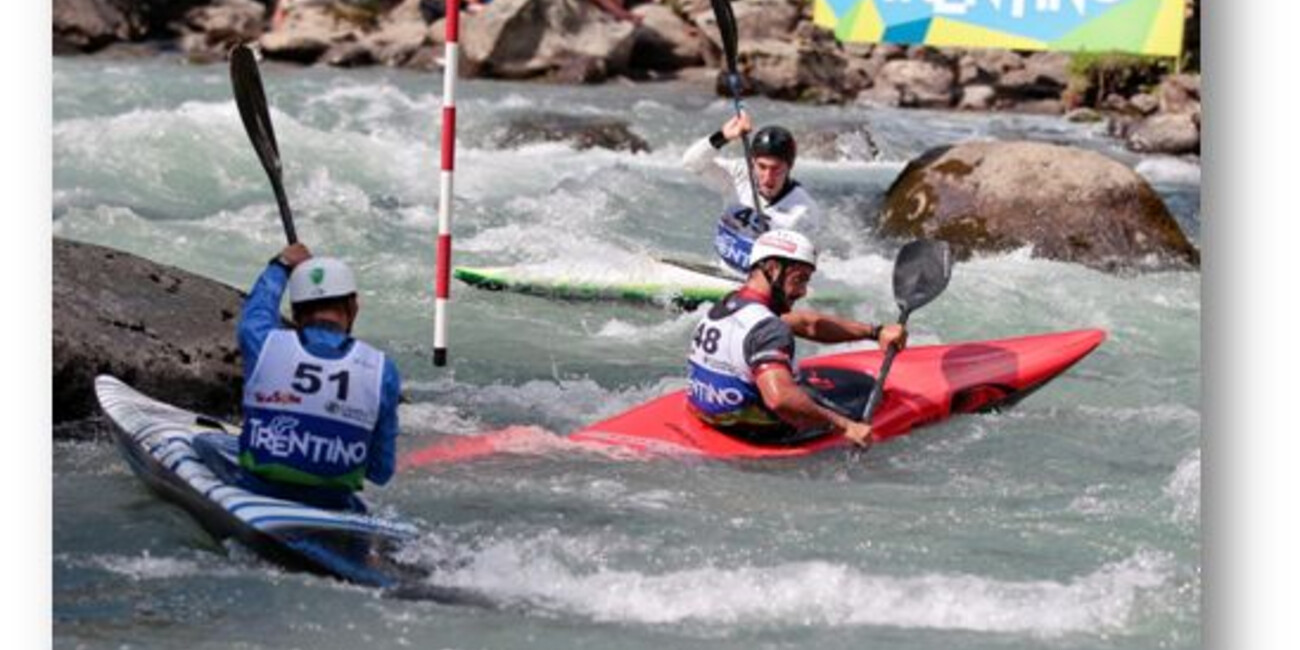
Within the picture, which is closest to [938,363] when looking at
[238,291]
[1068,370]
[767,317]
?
[1068,370]

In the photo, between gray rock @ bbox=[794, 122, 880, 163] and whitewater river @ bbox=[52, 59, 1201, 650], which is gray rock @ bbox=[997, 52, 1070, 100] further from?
gray rock @ bbox=[794, 122, 880, 163]

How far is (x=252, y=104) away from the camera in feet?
17.1

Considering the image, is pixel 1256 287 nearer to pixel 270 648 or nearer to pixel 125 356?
pixel 270 648

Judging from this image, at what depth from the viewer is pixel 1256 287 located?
4.82m

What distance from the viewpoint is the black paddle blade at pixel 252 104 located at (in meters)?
5.17

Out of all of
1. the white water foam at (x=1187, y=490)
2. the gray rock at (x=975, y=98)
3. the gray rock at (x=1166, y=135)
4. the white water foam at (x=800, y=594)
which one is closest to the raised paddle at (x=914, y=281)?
the gray rock at (x=1166, y=135)

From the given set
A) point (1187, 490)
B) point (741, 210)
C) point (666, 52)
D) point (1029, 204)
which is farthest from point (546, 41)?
point (1187, 490)

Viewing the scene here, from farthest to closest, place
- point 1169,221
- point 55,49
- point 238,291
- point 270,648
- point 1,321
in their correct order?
point 1169,221
point 238,291
point 55,49
point 1,321
point 270,648

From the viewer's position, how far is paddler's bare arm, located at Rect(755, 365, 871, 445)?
5285 mm

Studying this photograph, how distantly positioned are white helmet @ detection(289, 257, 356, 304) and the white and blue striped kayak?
0.42 meters

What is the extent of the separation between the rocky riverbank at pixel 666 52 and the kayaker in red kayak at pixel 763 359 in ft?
2.60

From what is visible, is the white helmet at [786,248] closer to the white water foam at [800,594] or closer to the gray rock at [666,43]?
the white water foam at [800,594]

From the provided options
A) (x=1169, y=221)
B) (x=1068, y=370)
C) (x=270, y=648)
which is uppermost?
(x=1169, y=221)

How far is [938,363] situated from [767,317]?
811 mm
